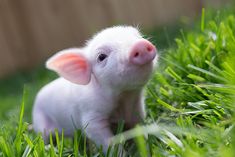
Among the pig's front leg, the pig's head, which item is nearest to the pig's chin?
the pig's head

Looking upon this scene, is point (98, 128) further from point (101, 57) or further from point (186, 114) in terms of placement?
point (186, 114)

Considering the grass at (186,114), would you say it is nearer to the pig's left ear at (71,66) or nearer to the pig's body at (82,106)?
the pig's body at (82,106)

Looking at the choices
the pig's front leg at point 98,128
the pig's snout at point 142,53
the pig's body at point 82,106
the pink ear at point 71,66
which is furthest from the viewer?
the pink ear at point 71,66

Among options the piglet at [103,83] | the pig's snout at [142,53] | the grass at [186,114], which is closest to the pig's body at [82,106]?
the piglet at [103,83]

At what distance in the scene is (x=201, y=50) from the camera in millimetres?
3277

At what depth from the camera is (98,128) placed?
287 centimetres

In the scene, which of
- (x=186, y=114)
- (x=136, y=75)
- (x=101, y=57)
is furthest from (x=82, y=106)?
(x=186, y=114)

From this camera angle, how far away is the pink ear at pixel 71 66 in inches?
119

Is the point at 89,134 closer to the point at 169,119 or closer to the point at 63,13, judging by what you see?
the point at 169,119

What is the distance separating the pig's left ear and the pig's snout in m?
0.58

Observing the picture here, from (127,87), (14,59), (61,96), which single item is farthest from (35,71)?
(127,87)

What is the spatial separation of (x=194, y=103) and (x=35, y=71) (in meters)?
5.57

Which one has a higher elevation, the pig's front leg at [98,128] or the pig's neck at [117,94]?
the pig's neck at [117,94]

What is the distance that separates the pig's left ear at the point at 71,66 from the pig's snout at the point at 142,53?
0.58m
